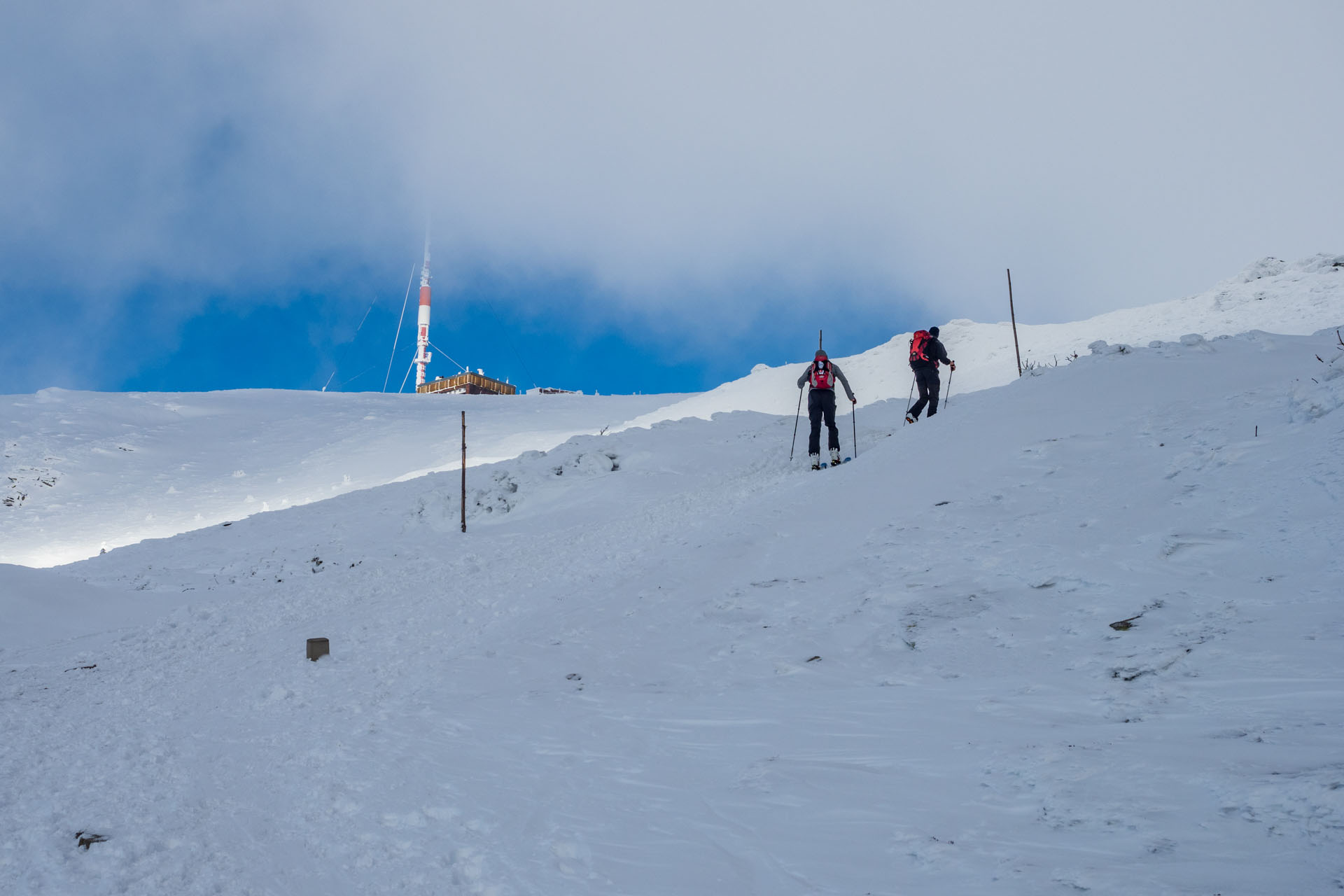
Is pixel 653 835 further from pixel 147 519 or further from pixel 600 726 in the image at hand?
pixel 147 519

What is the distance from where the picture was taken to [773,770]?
12.6 feet

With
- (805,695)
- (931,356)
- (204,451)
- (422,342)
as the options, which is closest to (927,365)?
(931,356)

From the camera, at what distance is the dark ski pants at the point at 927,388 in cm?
1428

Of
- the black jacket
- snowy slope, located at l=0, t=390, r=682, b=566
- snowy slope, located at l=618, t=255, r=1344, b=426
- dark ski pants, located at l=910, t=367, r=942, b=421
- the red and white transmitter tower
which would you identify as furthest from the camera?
the red and white transmitter tower

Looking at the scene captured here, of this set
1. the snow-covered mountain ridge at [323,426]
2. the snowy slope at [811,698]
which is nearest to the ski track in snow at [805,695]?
the snowy slope at [811,698]

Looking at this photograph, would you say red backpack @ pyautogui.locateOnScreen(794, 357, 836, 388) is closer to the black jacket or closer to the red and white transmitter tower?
the black jacket

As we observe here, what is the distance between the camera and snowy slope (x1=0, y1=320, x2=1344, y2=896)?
297 cm

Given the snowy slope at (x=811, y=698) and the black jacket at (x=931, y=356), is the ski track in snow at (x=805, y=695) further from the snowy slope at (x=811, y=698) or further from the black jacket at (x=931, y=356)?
the black jacket at (x=931, y=356)

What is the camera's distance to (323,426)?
88.7 feet

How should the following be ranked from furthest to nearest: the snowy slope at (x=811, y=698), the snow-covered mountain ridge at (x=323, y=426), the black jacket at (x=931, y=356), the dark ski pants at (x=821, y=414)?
the snow-covered mountain ridge at (x=323, y=426) → the black jacket at (x=931, y=356) → the dark ski pants at (x=821, y=414) → the snowy slope at (x=811, y=698)

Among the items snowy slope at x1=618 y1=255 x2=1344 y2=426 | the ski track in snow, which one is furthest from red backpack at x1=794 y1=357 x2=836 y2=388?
snowy slope at x1=618 y1=255 x2=1344 y2=426

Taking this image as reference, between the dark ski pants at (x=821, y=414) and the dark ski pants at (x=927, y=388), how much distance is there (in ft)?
6.96

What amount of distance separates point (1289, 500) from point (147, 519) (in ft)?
75.9

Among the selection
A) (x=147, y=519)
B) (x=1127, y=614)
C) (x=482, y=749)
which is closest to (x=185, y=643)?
(x=482, y=749)
